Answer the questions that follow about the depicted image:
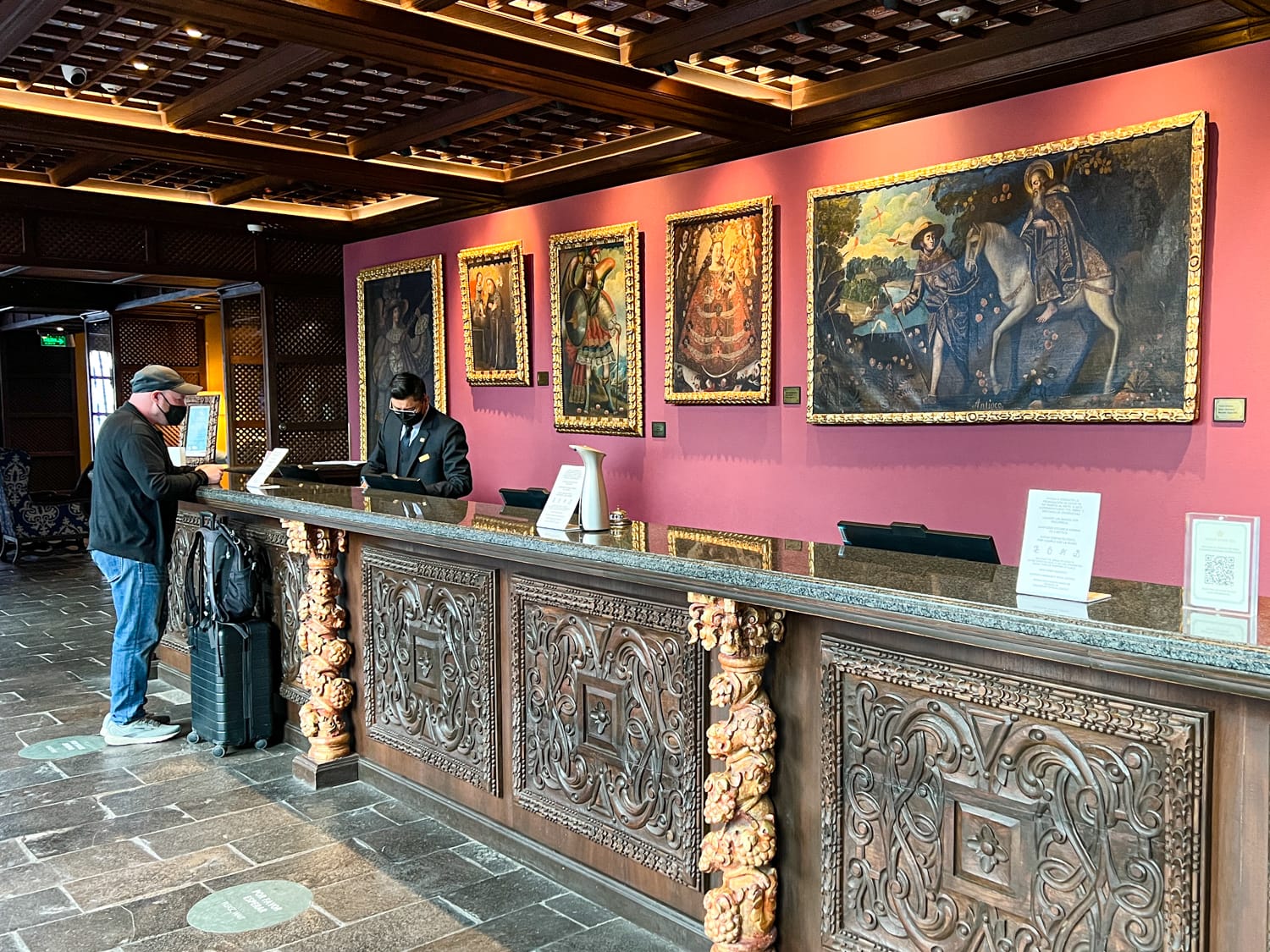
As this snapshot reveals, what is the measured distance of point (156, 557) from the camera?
530 cm

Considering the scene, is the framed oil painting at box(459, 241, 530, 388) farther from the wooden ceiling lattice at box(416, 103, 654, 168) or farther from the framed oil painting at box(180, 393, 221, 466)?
the framed oil painting at box(180, 393, 221, 466)

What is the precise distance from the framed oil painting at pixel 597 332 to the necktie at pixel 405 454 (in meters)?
1.38

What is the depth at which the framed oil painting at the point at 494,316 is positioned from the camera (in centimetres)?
789

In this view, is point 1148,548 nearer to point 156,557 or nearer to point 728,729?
point 728,729

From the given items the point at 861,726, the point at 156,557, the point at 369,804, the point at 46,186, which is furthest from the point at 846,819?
the point at 46,186

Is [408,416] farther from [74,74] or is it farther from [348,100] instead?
[74,74]

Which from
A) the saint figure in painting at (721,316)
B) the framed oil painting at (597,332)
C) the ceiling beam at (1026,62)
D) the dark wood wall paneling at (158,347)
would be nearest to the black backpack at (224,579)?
the framed oil painting at (597,332)

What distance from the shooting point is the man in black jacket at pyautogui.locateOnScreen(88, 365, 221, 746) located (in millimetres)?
5203

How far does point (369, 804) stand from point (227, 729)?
109 cm

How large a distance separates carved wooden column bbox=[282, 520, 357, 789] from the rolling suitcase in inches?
19.3

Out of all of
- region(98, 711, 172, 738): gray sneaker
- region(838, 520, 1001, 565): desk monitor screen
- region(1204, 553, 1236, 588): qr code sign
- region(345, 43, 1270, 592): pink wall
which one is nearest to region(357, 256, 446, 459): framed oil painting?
region(345, 43, 1270, 592): pink wall

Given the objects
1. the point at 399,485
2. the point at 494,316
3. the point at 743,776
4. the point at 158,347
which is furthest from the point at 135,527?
the point at 158,347

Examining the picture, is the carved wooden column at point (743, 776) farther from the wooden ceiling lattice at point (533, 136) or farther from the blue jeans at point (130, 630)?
the wooden ceiling lattice at point (533, 136)

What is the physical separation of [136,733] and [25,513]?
7.84 metres
